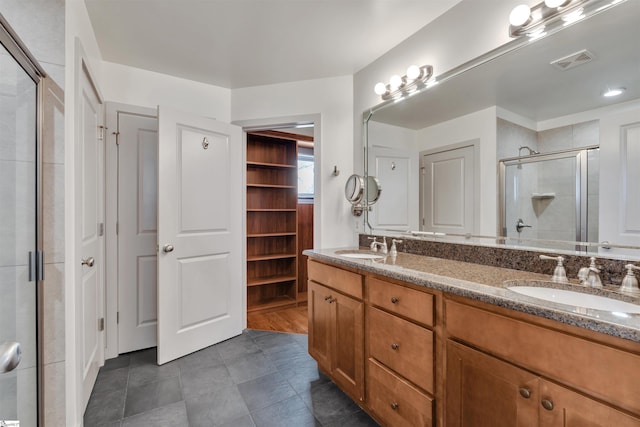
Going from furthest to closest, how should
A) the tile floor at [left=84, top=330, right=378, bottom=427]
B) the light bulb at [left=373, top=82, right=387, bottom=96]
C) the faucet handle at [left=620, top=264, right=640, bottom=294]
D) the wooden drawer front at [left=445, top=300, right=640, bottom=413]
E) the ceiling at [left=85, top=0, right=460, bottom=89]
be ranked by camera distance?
the light bulb at [left=373, top=82, right=387, bottom=96] → the ceiling at [left=85, top=0, right=460, bottom=89] → the tile floor at [left=84, top=330, right=378, bottom=427] → the faucet handle at [left=620, top=264, right=640, bottom=294] → the wooden drawer front at [left=445, top=300, right=640, bottom=413]

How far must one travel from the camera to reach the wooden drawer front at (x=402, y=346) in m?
1.19

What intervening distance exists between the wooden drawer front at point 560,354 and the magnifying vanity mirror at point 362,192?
1.39 m

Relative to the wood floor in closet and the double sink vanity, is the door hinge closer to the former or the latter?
the double sink vanity

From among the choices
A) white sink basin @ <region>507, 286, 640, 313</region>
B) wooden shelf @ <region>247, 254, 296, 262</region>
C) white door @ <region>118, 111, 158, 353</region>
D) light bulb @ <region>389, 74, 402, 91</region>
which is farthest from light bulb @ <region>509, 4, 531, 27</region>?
wooden shelf @ <region>247, 254, 296, 262</region>

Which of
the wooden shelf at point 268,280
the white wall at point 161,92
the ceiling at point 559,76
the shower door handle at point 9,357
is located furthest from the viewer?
the wooden shelf at point 268,280

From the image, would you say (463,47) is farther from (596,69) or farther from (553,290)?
(553,290)

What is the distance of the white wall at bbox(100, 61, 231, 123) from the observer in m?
2.31

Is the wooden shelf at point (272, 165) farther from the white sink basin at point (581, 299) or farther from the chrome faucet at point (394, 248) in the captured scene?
the white sink basin at point (581, 299)

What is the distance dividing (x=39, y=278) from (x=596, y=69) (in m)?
2.46

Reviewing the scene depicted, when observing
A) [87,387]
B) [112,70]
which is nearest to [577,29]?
[112,70]

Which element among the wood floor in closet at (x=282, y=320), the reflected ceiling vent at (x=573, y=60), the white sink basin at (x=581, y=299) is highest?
the reflected ceiling vent at (x=573, y=60)

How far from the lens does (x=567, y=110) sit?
4.15 ft

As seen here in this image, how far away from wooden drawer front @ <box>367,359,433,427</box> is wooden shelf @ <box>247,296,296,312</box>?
2.12 m

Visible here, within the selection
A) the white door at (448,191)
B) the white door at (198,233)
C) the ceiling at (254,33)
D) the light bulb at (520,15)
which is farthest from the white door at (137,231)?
the light bulb at (520,15)
